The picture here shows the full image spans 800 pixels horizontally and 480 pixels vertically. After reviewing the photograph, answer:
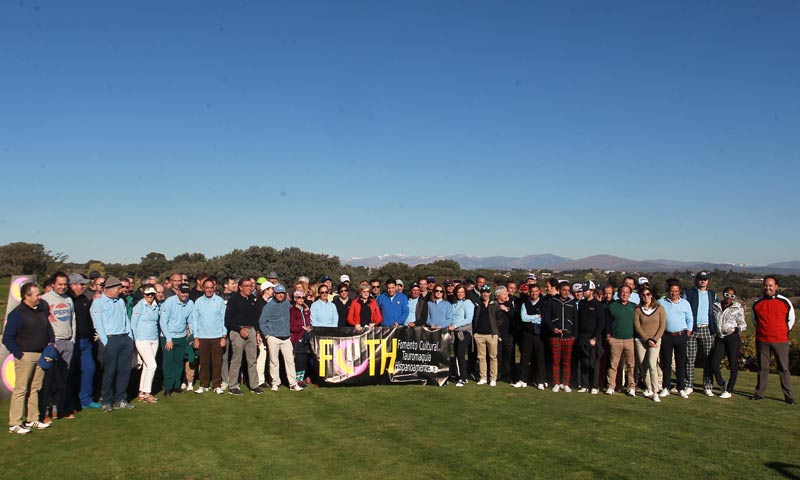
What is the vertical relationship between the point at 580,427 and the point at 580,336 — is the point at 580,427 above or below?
below

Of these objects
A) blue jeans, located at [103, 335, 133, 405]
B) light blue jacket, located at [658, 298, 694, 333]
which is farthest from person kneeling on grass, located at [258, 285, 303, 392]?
light blue jacket, located at [658, 298, 694, 333]

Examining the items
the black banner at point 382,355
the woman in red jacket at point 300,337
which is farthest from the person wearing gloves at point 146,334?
the black banner at point 382,355

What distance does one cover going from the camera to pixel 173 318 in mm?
9859

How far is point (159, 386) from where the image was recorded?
1058cm

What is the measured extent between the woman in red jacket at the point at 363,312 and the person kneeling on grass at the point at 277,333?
142 centimetres

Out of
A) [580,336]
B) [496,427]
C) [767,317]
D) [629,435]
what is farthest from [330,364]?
[767,317]

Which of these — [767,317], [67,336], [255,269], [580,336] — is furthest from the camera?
[255,269]

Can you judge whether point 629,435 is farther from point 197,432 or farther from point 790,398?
point 197,432

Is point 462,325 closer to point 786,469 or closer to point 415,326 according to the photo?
point 415,326

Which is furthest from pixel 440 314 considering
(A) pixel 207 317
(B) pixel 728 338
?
(B) pixel 728 338

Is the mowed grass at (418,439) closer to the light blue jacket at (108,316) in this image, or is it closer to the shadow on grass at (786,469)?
the shadow on grass at (786,469)

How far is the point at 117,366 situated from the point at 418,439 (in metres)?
5.03

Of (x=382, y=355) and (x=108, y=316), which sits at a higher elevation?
(x=108, y=316)

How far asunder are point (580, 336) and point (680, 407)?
6.79 ft
